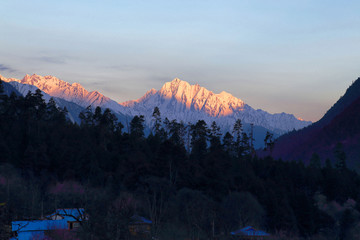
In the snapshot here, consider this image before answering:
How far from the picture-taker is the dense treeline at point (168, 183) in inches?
3356

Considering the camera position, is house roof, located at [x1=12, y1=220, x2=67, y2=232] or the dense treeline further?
the dense treeline

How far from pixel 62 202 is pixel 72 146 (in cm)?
1893

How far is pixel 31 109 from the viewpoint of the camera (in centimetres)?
12781

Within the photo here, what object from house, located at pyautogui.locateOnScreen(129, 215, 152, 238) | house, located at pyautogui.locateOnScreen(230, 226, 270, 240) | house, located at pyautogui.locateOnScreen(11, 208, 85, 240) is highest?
house, located at pyautogui.locateOnScreen(11, 208, 85, 240)

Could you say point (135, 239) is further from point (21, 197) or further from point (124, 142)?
point (124, 142)

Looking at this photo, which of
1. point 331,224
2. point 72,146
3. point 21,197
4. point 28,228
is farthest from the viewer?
point 72,146

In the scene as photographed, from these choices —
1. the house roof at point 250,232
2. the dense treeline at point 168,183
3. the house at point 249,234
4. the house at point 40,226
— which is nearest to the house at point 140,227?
the dense treeline at point 168,183

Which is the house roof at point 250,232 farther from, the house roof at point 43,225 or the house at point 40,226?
the house roof at point 43,225

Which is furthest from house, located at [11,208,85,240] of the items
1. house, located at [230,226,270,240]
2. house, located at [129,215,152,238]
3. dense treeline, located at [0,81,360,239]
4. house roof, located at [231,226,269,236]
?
house roof, located at [231,226,269,236]

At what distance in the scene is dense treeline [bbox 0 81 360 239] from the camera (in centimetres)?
8525

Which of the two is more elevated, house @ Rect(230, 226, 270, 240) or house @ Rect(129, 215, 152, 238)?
house @ Rect(129, 215, 152, 238)

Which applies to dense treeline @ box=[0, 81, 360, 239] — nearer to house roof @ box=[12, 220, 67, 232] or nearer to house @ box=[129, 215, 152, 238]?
house @ box=[129, 215, 152, 238]

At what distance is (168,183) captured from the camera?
304ft

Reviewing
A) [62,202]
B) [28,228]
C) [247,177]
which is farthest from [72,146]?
[28,228]
